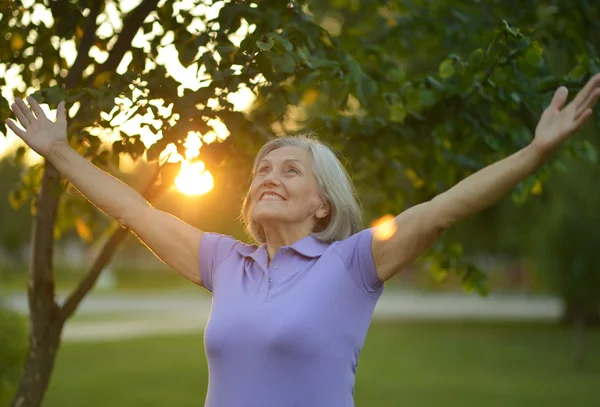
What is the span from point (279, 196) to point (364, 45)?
116 inches

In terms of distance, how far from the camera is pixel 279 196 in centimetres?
277

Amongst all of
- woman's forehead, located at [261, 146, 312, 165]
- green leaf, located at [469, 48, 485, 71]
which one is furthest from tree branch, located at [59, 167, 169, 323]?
green leaf, located at [469, 48, 485, 71]

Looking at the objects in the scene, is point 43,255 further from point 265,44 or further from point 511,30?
point 511,30

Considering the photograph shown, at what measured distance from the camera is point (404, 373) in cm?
1330

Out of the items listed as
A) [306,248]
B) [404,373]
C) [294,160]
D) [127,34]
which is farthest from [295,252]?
[404,373]

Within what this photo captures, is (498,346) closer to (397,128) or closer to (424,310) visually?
(424,310)

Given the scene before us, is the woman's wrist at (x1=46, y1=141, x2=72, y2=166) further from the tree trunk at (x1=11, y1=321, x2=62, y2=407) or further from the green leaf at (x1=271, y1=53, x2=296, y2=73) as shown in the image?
the tree trunk at (x1=11, y1=321, x2=62, y2=407)

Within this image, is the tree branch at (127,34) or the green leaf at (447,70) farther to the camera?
the tree branch at (127,34)

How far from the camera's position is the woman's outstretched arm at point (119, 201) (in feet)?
9.42

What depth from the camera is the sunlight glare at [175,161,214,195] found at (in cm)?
404

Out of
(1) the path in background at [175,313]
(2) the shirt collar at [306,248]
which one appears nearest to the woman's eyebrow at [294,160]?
(2) the shirt collar at [306,248]

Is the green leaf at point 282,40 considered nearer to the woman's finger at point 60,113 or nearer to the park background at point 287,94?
the park background at point 287,94

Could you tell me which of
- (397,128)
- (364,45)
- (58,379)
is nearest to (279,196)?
(397,128)

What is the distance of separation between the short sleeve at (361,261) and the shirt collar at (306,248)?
0.33 feet
